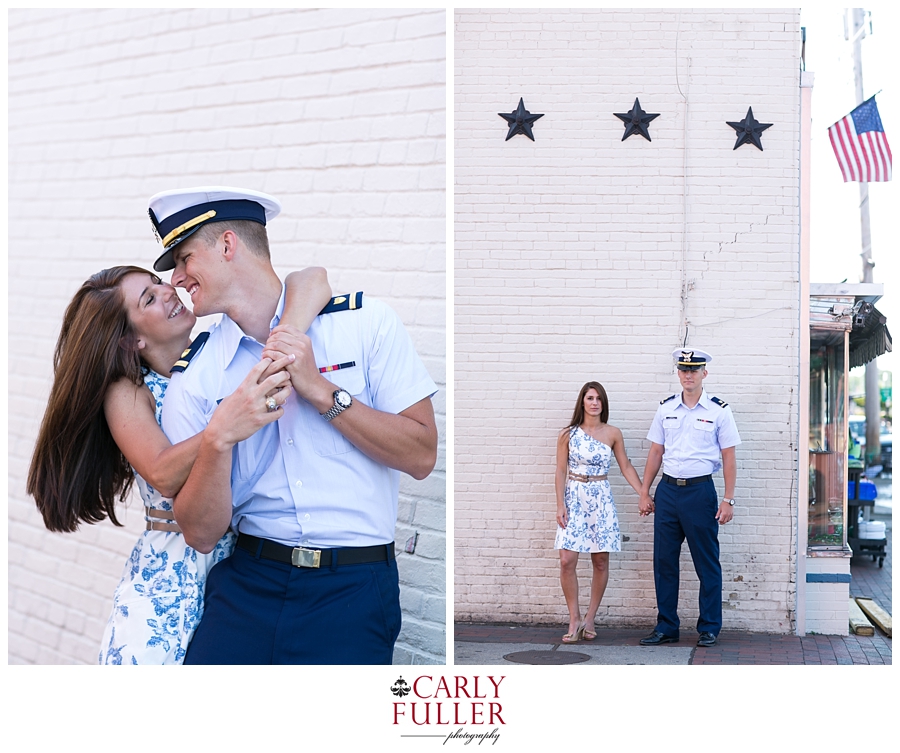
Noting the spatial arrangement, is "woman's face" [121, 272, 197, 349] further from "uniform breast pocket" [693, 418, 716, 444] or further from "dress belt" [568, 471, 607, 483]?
"uniform breast pocket" [693, 418, 716, 444]

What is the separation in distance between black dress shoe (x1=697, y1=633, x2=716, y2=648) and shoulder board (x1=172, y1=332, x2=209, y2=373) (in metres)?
2.31

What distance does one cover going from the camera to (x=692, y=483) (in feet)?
12.2

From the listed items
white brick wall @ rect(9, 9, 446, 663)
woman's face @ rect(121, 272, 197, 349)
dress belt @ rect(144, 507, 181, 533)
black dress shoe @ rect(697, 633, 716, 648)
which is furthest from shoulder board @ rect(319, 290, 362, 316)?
black dress shoe @ rect(697, 633, 716, 648)

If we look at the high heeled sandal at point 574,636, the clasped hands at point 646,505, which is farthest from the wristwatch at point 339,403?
the clasped hands at point 646,505

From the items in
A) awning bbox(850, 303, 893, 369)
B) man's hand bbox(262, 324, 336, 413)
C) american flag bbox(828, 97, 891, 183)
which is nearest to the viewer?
man's hand bbox(262, 324, 336, 413)

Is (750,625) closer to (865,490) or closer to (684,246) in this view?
(684,246)

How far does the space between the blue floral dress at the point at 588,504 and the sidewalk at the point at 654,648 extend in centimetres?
36

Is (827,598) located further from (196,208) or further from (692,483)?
(196,208)

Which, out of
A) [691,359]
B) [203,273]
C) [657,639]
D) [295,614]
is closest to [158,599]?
[295,614]

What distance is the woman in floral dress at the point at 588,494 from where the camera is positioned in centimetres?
376

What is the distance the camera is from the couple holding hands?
3693 millimetres

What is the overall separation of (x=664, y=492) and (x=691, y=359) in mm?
573

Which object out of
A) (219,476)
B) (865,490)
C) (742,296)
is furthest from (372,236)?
(865,490)

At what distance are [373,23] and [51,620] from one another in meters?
2.78
